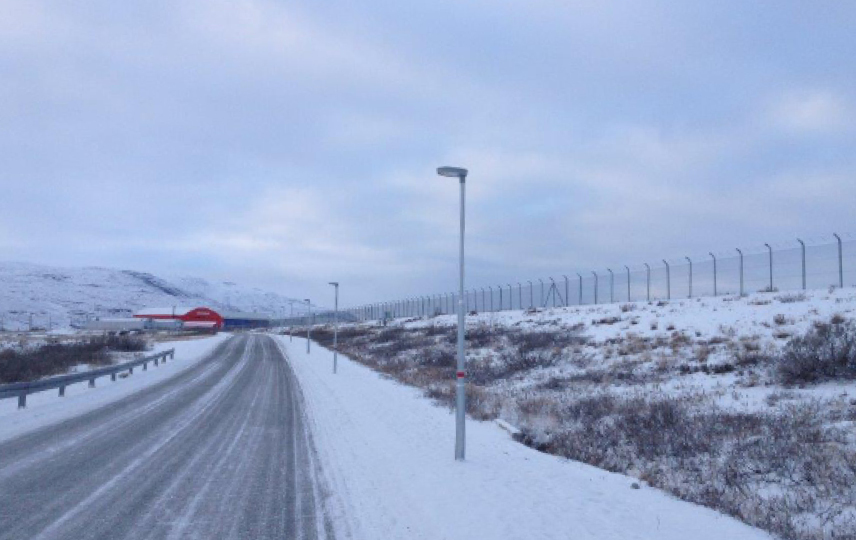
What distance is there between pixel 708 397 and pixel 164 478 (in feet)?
41.6

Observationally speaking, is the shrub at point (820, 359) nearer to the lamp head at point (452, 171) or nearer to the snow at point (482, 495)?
the snow at point (482, 495)

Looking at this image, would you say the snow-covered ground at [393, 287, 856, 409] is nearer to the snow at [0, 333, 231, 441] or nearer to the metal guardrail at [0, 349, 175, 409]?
the snow at [0, 333, 231, 441]

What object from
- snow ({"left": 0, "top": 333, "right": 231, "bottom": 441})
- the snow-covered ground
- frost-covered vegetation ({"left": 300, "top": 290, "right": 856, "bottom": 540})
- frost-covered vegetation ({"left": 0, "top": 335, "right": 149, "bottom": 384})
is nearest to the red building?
frost-covered vegetation ({"left": 0, "top": 335, "right": 149, "bottom": 384})

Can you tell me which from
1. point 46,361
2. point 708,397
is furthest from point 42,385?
point 708,397

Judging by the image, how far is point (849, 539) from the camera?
23.3 ft

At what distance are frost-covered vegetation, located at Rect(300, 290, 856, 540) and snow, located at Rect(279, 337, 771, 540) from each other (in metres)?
0.74

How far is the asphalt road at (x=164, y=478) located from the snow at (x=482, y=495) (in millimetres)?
693

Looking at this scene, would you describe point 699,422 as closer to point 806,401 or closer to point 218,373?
point 806,401

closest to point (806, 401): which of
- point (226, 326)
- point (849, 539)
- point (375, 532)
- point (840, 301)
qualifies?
point (849, 539)

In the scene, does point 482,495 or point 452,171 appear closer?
point 482,495

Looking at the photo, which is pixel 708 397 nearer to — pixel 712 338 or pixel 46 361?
pixel 712 338

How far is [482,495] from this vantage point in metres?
9.70

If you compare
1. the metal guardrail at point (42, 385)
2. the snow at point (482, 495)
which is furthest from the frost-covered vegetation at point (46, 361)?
the snow at point (482, 495)

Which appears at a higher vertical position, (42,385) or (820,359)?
(820,359)
